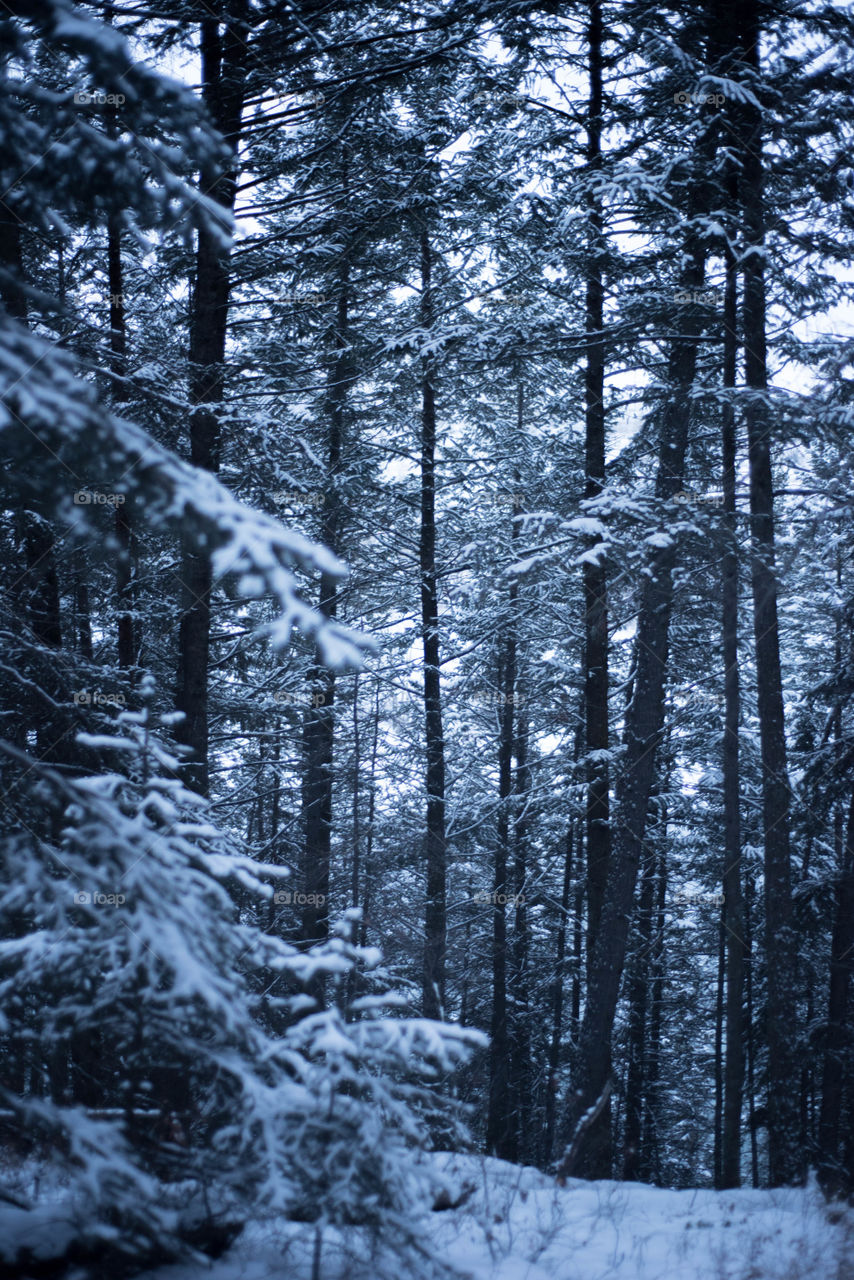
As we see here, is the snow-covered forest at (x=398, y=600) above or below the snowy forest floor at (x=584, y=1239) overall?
above

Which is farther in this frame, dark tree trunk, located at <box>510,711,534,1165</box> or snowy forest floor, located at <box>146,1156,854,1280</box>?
dark tree trunk, located at <box>510,711,534,1165</box>

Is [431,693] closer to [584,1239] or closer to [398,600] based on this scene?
[398,600]

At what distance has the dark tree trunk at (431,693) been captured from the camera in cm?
1258

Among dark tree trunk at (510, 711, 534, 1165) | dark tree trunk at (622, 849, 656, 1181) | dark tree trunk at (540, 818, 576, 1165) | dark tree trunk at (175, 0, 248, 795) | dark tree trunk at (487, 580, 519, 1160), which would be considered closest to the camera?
dark tree trunk at (175, 0, 248, 795)

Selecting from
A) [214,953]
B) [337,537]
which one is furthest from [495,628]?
[214,953]

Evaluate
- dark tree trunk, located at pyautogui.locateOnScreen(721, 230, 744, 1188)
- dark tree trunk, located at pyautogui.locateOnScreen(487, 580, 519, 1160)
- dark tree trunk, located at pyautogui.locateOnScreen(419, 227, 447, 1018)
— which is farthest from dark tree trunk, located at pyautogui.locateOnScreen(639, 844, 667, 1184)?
dark tree trunk, located at pyautogui.locateOnScreen(419, 227, 447, 1018)

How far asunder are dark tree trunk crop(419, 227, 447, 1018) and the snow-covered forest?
9cm

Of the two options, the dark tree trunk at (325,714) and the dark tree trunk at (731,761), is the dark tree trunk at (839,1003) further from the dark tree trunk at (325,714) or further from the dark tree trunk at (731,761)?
the dark tree trunk at (325,714)

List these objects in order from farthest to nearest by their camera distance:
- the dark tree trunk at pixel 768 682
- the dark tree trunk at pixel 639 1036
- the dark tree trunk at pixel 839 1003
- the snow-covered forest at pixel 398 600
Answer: the dark tree trunk at pixel 639 1036, the dark tree trunk at pixel 839 1003, the dark tree trunk at pixel 768 682, the snow-covered forest at pixel 398 600

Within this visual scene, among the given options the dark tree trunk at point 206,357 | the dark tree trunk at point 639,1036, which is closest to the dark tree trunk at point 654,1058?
the dark tree trunk at point 639,1036

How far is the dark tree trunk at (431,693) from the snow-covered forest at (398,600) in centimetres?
9

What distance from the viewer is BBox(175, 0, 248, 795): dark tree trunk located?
26.9 feet

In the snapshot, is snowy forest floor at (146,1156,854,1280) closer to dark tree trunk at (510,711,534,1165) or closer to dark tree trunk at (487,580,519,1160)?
dark tree trunk at (487,580,519,1160)

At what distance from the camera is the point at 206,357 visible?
8750mm
